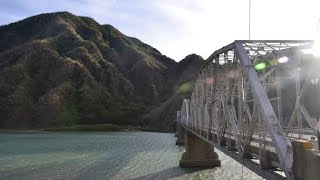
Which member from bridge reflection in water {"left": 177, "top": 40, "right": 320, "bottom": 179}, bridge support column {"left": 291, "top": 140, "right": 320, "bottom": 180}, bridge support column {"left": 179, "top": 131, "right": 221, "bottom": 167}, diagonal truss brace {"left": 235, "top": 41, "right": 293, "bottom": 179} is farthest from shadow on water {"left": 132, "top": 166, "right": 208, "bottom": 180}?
bridge support column {"left": 291, "top": 140, "right": 320, "bottom": 180}

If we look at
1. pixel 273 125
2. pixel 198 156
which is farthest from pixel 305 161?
pixel 198 156

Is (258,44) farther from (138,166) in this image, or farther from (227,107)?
(138,166)

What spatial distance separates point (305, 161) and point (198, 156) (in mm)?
34263

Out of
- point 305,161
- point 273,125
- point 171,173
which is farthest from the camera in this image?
point 171,173

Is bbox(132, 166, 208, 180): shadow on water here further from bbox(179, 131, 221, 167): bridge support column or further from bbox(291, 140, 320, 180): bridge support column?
bbox(291, 140, 320, 180): bridge support column

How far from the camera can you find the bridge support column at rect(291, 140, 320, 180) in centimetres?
960

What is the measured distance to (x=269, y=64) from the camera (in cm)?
1622

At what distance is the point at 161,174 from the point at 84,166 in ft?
32.7

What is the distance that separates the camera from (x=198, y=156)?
144ft

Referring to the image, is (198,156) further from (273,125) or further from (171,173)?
(273,125)

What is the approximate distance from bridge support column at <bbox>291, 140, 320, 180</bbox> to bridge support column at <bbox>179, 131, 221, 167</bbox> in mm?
32907

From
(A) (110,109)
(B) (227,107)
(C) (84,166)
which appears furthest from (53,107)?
(B) (227,107)

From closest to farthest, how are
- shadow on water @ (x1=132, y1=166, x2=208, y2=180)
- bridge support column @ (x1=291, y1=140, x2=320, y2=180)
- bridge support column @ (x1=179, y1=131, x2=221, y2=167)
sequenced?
1. bridge support column @ (x1=291, y1=140, x2=320, y2=180)
2. shadow on water @ (x1=132, y1=166, x2=208, y2=180)
3. bridge support column @ (x1=179, y1=131, x2=221, y2=167)

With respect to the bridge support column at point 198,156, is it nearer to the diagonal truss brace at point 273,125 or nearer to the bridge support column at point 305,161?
the diagonal truss brace at point 273,125
